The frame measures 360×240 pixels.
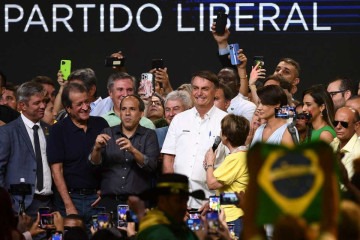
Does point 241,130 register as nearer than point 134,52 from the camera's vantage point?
Yes

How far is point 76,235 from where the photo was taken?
832 cm

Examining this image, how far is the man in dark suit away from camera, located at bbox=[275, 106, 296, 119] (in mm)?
2257

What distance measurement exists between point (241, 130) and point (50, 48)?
483 cm

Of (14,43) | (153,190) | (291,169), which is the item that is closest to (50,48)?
(14,43)

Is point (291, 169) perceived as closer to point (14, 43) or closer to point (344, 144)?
point (344, 144)

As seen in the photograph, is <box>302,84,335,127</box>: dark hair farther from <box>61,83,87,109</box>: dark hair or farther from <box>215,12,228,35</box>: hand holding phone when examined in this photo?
<box>215,12,228,35</box>: hand holding phone

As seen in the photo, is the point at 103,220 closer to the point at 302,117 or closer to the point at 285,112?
the point at 285,112

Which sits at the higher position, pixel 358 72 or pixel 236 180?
pixel 358 72

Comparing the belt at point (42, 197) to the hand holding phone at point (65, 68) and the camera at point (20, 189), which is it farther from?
the hand holding phone at point (65, 68)

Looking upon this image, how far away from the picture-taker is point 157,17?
14.1 m

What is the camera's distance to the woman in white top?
9.85 m

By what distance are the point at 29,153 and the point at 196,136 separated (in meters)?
1.51

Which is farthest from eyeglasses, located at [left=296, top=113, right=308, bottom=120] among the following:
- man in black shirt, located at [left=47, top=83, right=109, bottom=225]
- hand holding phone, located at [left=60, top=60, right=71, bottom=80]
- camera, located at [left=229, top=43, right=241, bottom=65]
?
hand holding phone, located at [left=60, top=60, right=71, bottom=80]

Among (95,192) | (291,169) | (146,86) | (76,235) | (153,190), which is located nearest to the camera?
(291,169)
